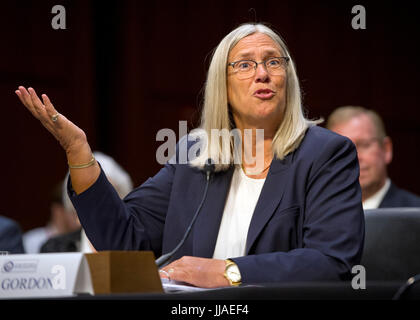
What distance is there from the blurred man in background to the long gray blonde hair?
166 centimetres

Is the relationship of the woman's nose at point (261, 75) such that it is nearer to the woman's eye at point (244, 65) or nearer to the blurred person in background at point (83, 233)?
the woman's eye at point (244, 65)

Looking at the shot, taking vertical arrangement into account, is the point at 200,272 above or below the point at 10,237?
above

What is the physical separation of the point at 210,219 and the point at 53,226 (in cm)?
291

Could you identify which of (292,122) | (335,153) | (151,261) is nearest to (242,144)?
Result: (292,122)

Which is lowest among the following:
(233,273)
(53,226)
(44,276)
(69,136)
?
(53,226)

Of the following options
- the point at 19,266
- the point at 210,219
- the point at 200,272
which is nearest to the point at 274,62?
the point at 210,219

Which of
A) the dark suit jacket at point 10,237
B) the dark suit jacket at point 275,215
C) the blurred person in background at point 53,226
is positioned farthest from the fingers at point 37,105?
the blurred person in background at point 53,226

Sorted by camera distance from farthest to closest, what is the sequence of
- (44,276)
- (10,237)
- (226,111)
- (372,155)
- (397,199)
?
(372,155) → (397,199) → (10,237) → (226,111) → (44,276)

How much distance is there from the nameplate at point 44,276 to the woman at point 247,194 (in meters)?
0.39

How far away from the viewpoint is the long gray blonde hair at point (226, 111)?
1.98 meters

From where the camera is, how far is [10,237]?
2.70m

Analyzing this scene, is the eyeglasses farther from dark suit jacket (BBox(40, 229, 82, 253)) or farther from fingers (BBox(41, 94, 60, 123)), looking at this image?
dark suit jacket (BBox(40, 229, 82, 253))

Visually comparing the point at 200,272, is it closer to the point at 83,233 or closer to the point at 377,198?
the point at 83,233

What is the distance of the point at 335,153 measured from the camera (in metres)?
1.86
